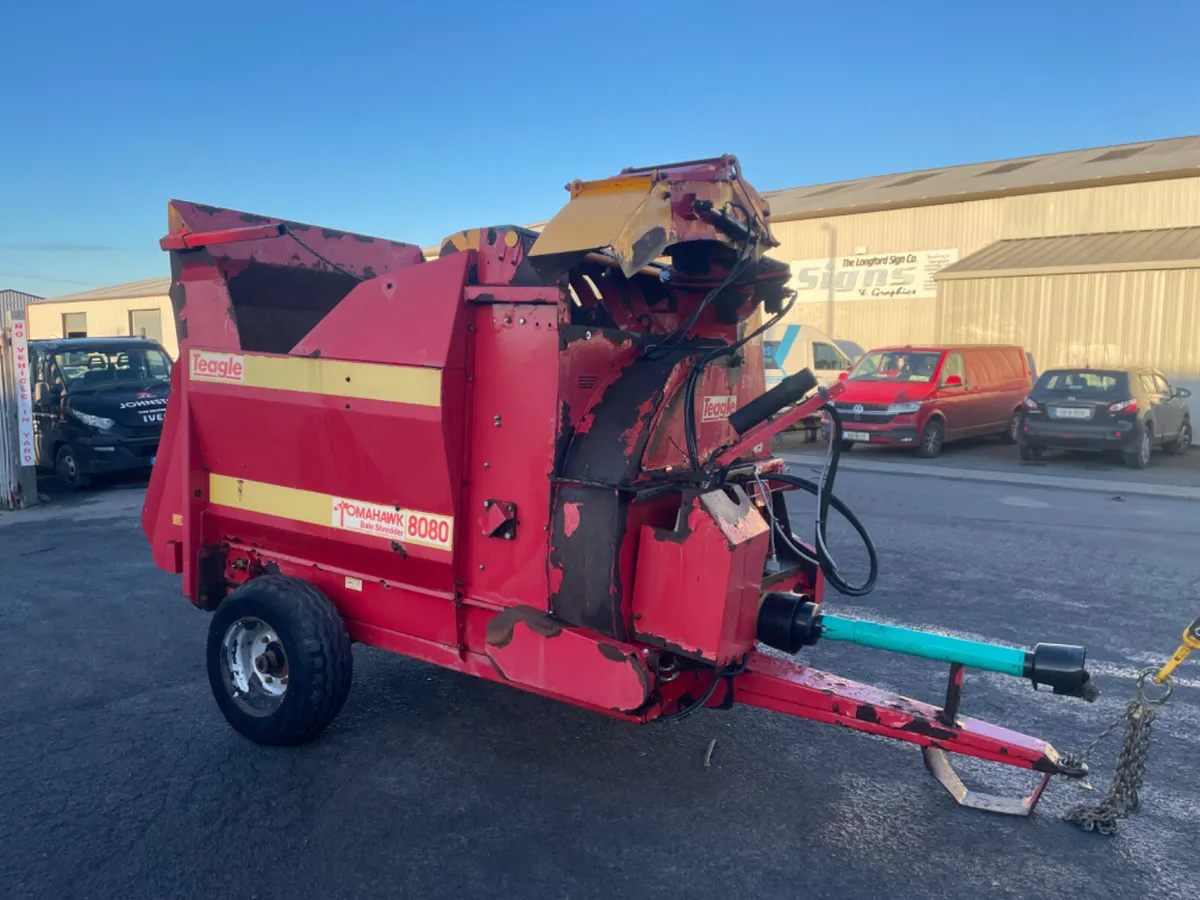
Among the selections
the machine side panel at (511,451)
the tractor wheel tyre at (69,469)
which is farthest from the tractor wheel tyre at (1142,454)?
the tractor wheel tyre at (69,469)

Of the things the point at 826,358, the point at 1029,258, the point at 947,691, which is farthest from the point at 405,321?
the point at 1029,258

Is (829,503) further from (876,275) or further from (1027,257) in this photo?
(876,275)

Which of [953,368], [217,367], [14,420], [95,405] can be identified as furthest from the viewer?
[953,368]

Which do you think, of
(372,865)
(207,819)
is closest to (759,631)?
(372,865)

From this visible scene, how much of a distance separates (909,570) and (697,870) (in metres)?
4.72

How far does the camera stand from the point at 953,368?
16328mm

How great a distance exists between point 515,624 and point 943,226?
2231 centimetres

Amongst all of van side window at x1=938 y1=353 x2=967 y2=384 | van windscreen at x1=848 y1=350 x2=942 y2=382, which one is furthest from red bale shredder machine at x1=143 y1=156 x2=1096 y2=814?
van side window at x1=938 y1=353 x2=967 y2=384

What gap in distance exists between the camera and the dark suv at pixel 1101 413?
1431 cm

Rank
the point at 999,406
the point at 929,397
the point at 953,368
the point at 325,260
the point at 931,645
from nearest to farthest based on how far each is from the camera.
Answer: the point at 931,645, the point at 325,260, the point at 929,397, the point at 953,368, the point at 999,406

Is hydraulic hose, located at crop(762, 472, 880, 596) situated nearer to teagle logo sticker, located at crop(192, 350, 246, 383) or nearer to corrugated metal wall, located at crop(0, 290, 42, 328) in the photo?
teagle logo sticker, located at crop(192, 350, 246, 383)

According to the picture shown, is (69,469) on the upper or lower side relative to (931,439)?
lower

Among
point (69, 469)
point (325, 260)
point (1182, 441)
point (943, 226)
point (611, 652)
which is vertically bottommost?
point (69, 469)

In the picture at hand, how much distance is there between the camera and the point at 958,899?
3.05m
